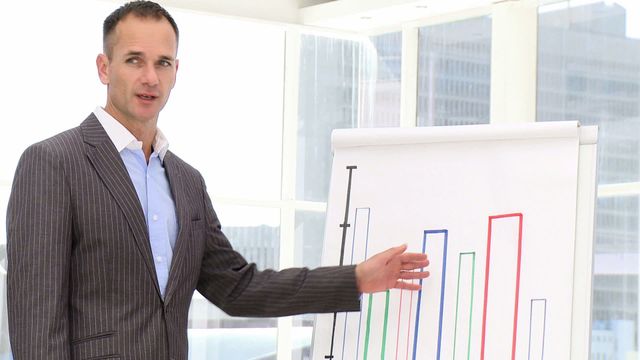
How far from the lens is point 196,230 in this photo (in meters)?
2.36

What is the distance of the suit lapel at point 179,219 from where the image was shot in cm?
223

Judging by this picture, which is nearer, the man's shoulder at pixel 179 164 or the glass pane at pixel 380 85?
the man's shoulder at pixel 179 164

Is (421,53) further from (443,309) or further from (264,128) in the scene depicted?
(443,309)

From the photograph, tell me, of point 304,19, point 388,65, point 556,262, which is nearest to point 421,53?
point 388,65

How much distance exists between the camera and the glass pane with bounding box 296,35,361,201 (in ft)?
17.0

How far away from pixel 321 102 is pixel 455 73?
73 centimetres

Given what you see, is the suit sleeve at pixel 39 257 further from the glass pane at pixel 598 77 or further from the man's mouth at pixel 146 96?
the glass pane at pixel 598 77

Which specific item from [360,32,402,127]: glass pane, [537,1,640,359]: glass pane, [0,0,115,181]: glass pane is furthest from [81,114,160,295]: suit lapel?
[360,32,402,127]: glass pane

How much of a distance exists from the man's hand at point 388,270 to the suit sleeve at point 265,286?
0.09ft

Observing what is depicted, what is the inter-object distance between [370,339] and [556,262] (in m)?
0.51

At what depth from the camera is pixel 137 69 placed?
2223mm

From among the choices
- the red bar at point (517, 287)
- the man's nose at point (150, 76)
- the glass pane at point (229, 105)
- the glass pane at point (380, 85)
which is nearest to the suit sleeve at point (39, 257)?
the man's nose at point (150, 76)

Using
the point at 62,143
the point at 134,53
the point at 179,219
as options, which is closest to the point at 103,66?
the point at 134,53

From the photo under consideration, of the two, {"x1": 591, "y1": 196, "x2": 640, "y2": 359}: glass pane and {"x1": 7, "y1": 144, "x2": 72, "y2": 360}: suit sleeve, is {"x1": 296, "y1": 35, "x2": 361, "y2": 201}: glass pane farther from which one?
{"x1": 7, "y1": 144, "x2": 72, "y2": 360}: suit sleeve
